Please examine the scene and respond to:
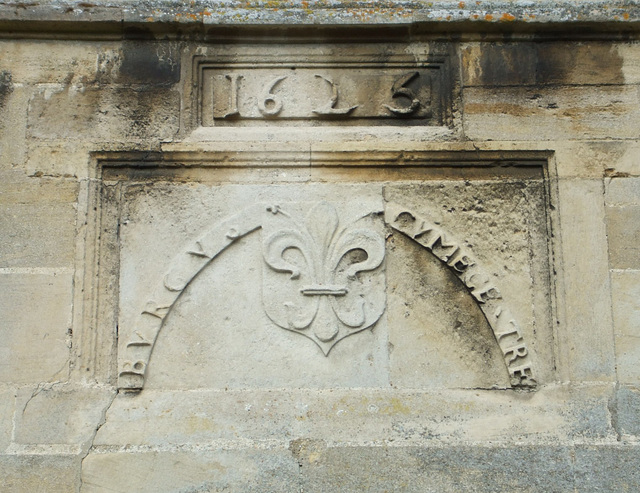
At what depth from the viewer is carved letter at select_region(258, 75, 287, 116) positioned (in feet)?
11.8

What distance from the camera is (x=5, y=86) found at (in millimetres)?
3582

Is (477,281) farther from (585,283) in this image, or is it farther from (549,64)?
(549,64)

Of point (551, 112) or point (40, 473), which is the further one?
point (551, 112)

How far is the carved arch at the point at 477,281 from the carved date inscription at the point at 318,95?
19.4 inches

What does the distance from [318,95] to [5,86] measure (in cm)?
147

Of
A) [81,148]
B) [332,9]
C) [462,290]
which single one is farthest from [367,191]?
[81,148]

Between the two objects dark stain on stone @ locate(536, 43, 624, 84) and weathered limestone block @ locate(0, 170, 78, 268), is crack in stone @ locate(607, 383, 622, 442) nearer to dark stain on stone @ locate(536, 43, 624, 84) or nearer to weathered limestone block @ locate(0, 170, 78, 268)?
dark stain on stone @ locate(536, 43, 624, 84)

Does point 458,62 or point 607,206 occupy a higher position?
point 458,62

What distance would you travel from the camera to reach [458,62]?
3.65 metres

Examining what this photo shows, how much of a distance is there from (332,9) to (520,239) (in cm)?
138

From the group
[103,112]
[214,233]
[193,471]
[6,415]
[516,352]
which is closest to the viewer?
[193,471]

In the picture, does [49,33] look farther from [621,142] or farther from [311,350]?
[621,142]

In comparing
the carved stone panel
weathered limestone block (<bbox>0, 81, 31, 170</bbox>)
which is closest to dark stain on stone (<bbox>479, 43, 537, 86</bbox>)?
the carved stone panel

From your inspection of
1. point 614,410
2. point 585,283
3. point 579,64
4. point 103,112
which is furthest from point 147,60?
point 614,410
